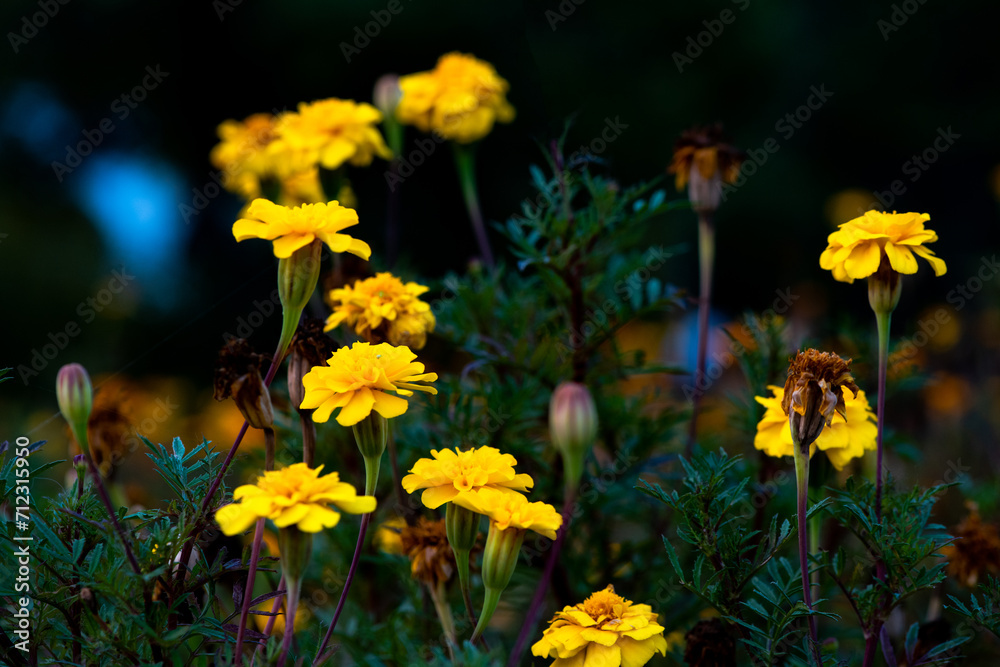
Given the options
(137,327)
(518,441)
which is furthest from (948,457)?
(137,327)

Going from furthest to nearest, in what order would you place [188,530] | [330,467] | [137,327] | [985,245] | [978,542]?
1. [985,245]
2. [137,327]
3. [330,467]
4. [978,542]
5. [188,530]

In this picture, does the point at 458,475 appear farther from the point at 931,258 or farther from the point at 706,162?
the point at 706,162

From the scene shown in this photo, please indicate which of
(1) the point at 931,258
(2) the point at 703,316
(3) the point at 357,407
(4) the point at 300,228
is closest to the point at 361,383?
(3) the point at 357,407

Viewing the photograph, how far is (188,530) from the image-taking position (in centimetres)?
56

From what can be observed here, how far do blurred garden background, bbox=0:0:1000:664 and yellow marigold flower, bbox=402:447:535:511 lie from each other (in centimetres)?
203

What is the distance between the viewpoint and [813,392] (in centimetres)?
57

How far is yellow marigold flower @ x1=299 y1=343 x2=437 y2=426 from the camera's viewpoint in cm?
55

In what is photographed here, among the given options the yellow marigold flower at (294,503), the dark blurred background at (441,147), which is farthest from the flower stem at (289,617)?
the dark blurred background at (441,147)

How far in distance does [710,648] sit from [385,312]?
0.38 meters

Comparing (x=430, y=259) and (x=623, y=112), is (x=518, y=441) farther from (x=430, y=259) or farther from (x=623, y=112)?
(x=623, y=112)

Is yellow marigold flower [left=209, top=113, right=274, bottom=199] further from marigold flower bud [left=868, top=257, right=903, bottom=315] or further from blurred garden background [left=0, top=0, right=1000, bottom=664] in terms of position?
blurred garden background [left=0, top=0, right=1000, bottom=664]

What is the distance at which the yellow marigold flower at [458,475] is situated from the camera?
0.56 metres

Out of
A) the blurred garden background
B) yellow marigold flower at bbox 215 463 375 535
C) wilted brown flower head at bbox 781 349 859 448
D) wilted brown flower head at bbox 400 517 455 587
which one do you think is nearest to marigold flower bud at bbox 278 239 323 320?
yellow marigold flower at bbox 215 463 375 535

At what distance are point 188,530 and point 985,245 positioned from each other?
3.87m
